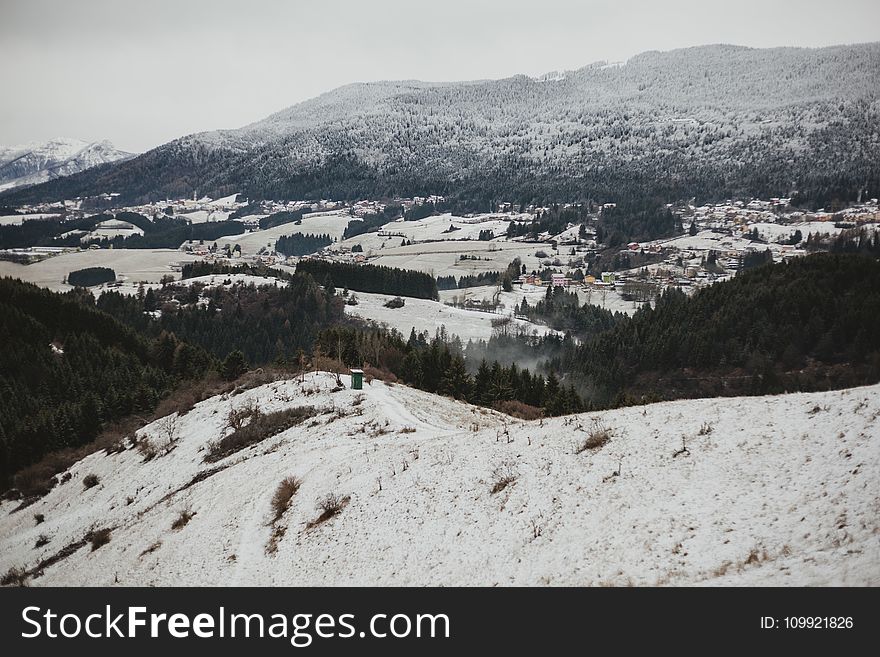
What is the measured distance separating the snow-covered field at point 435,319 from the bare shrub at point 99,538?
133 meters

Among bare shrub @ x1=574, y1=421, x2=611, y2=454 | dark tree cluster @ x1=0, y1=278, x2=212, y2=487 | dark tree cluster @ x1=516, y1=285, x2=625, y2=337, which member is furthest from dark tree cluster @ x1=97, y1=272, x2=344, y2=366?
bare shrub @ x1=574, y1=421, x2=611, y2=454

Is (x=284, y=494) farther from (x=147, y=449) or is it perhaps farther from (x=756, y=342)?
(x=756, y=342)

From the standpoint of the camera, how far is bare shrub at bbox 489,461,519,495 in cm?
2283

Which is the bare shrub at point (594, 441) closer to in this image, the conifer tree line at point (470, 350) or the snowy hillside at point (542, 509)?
the snowy hillside at point (542, 509)

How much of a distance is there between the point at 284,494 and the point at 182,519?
5.70 metres

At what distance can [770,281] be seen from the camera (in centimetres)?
14762

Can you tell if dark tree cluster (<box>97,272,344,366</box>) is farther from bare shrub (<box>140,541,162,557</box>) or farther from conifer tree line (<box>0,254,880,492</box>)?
bare shrub (<box>140,541,162,557</box>)

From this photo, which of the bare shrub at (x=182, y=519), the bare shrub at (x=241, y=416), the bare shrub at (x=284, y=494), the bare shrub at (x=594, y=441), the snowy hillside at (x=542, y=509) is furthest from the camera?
the bare shrub at (x=241, y=416)

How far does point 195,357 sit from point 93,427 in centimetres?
2803

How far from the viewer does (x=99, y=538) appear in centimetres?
3256

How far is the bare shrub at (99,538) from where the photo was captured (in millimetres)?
32219

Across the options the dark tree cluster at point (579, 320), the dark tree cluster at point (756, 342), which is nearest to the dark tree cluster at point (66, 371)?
the dark tree cluster at point (756, 342)

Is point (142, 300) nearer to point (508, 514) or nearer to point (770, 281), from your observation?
point (770, 281)
